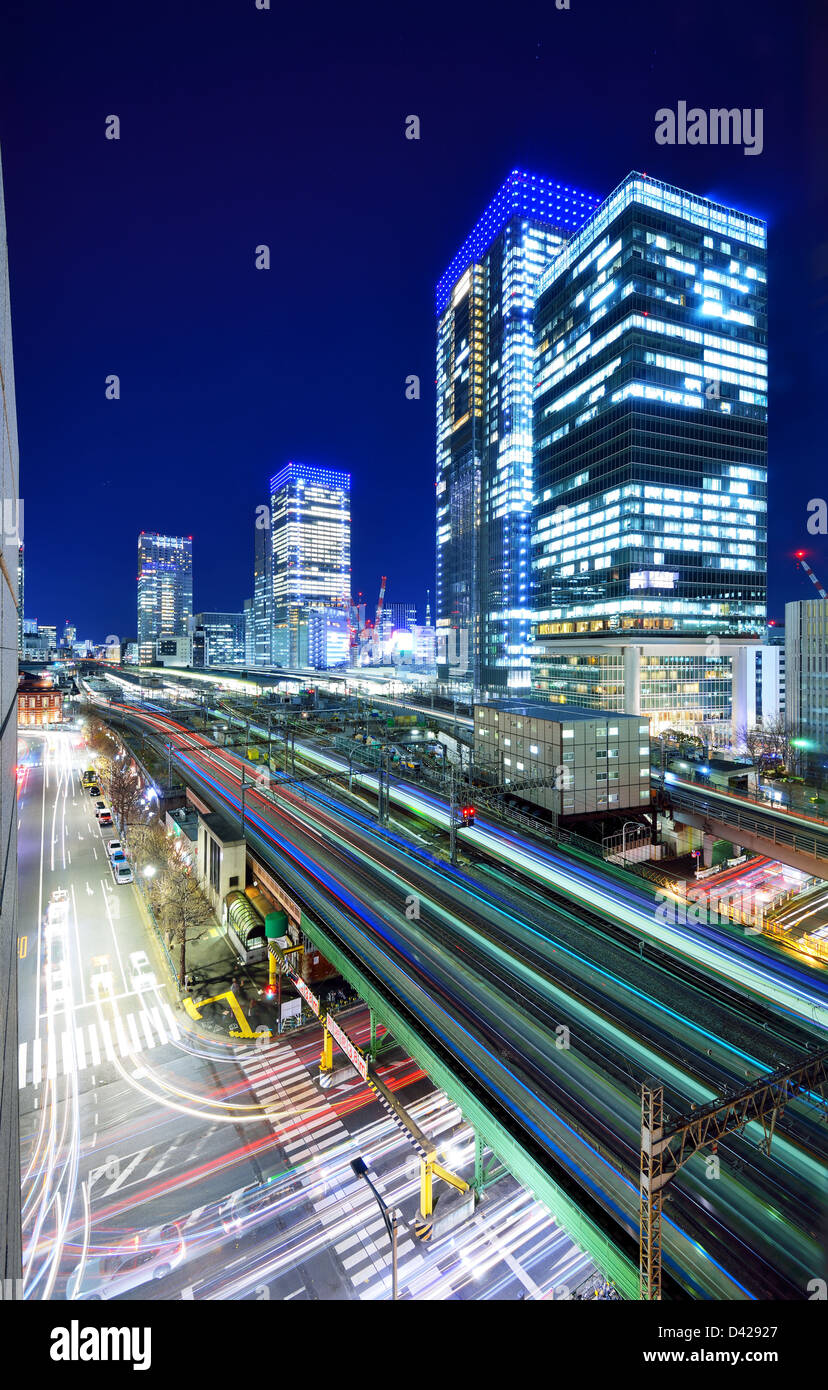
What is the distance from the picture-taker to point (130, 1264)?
46.4ft

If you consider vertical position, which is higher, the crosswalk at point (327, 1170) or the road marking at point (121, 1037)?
the road marking at point (121, 1037)

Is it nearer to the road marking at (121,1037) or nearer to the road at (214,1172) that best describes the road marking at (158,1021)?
the road at (214,1172)

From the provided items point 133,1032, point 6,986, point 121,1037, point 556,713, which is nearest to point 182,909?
point 133,1032

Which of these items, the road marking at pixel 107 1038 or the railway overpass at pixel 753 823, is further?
the railway overpass at pixel 753 823

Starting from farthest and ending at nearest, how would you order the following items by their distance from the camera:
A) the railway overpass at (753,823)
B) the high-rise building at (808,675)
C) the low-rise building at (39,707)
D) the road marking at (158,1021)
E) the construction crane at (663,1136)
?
the low-rise building at (39,707) → the high-rise building at (808,675) → the railway overpass at (753,823) → the road marking at (158,1021) → the construction crane at (663,1136)

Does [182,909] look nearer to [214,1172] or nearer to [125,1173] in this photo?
[125,1173]

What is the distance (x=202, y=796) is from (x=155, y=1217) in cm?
2452

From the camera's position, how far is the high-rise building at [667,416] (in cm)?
6862

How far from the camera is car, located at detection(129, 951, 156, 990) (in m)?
25.1

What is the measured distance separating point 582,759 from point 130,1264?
31.3 meters

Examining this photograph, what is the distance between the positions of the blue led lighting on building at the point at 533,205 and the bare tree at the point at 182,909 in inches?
5147

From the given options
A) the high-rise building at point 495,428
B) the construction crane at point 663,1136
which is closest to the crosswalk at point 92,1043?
the construction crane at point 663,1136

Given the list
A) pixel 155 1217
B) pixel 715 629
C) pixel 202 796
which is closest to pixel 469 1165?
pixel 155 1217
